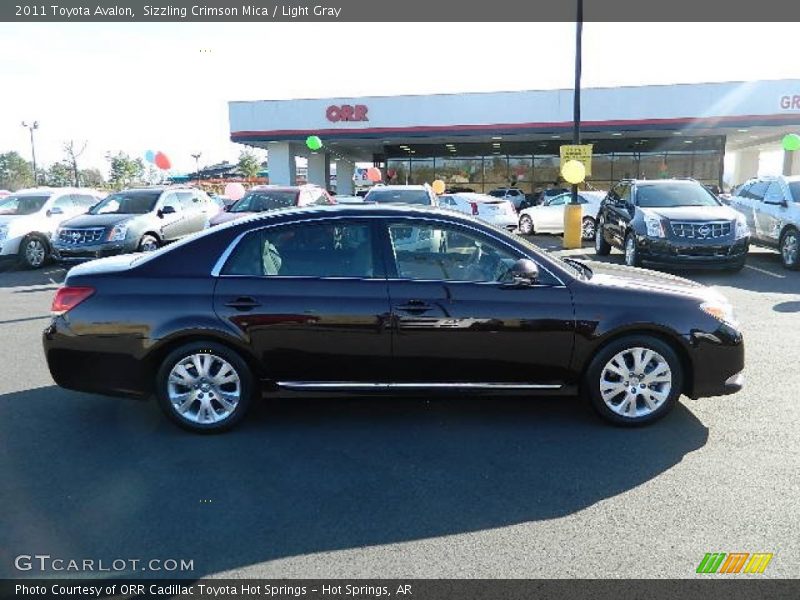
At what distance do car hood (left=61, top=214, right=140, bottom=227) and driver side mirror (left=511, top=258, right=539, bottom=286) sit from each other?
9.58m

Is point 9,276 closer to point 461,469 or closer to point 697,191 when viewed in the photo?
point 461,469

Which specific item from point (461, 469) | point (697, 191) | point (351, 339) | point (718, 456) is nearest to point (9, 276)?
point (351, 339)

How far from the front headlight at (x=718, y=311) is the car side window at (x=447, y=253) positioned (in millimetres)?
1408

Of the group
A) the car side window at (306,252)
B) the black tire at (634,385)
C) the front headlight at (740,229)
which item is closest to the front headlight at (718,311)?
the black tire at (634,385)

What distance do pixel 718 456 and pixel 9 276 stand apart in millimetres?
12872

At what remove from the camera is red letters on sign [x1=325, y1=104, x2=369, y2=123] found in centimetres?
2606

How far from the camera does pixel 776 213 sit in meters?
11.4

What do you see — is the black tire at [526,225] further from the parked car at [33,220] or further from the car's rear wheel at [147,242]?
the parked car at [33,220]

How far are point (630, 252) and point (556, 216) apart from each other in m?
6.63

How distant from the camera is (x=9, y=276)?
11.9 metres

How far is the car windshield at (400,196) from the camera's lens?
11742mm

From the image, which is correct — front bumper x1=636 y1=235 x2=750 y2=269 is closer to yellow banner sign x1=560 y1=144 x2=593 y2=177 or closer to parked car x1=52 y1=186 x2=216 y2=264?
yellow banner sign x1=560 y1=144 x2=593 y2=177

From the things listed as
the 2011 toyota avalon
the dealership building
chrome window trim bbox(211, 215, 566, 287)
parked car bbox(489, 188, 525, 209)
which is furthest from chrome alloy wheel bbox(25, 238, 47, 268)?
parked car bbox(489, 188, 525, 209)

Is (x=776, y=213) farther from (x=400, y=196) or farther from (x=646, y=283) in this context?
(x=646, y=283)
